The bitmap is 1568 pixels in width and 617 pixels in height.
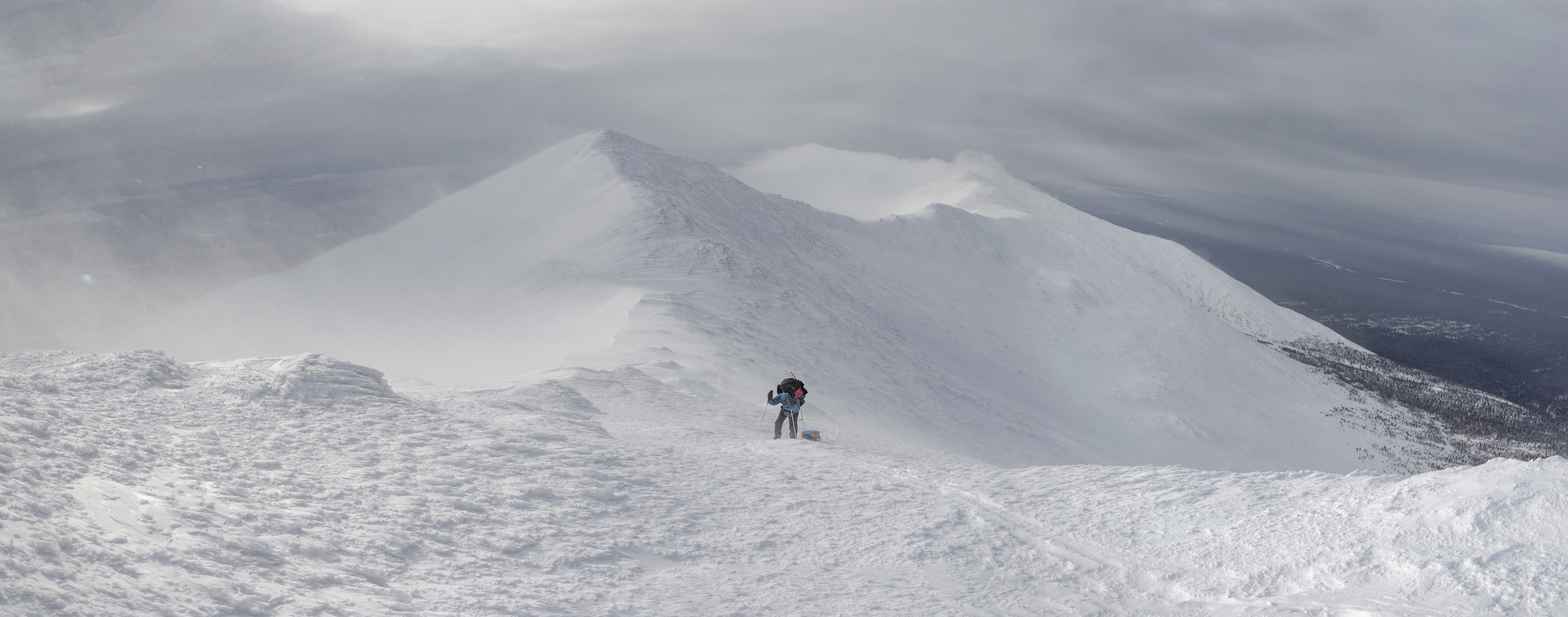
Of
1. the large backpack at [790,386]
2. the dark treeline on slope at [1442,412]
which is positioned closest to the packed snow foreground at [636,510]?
the large backpack at [790,386]

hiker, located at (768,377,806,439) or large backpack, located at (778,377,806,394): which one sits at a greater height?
large backpack, located at (778,377,806,394)

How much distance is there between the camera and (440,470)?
35.1 ft

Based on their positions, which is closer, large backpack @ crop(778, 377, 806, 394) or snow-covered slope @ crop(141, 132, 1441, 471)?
large backpack @ crop(778, 377, 806, 394)

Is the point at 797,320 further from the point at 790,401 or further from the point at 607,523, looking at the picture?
the point at 607,523

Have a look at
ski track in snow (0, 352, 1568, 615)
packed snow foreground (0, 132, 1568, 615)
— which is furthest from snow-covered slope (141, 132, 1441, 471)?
ski track in snow (0, 352, 1568, 615)

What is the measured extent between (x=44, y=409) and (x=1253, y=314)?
167222 millimetres

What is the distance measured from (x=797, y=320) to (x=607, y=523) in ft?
99.7

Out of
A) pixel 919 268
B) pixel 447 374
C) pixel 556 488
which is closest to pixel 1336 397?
pixel 919 268

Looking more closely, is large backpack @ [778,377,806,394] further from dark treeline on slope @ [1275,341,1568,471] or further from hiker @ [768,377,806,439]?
dark treeline on slope @ [1275,341,1568,471]

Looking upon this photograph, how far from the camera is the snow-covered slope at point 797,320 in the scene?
106 feet

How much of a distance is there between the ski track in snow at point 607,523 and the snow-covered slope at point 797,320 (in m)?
10.5

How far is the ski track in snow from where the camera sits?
7.46 meters

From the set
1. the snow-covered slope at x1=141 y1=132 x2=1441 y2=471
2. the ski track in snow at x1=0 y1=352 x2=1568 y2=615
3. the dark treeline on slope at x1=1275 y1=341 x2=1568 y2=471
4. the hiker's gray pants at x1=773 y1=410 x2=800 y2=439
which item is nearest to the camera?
the ski track in snow at x1=0 y1=352 x2=1568 y2=615

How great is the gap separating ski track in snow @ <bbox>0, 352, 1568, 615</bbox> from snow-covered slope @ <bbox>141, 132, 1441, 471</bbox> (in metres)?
10.5
